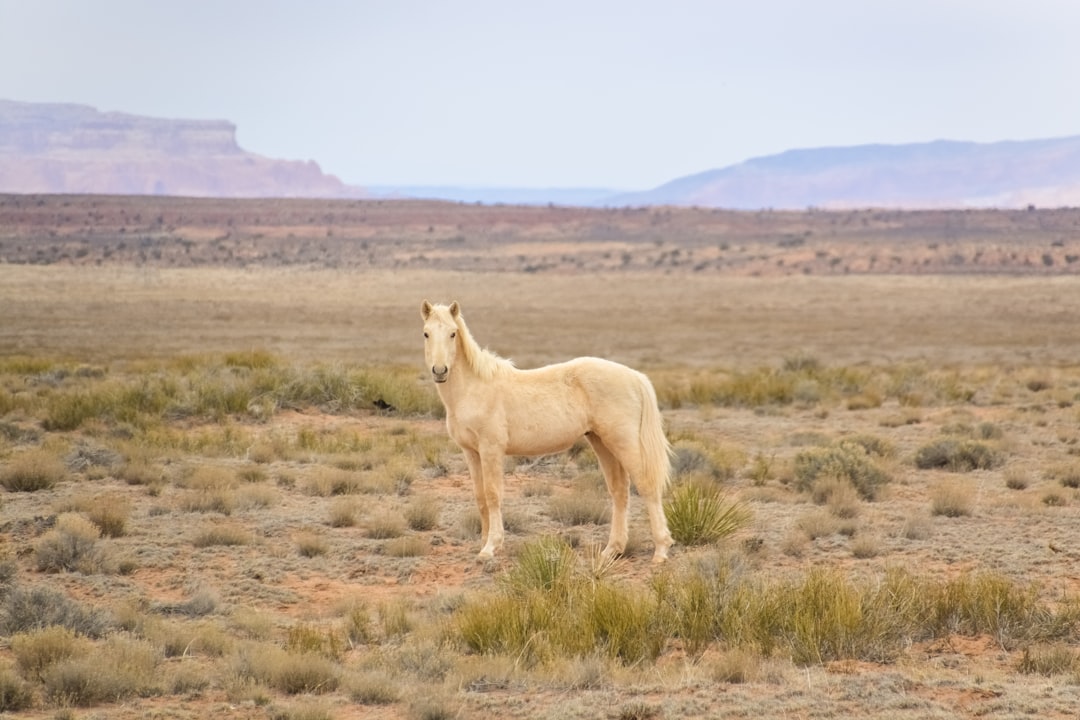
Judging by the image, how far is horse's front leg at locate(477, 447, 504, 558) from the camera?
33.0ft

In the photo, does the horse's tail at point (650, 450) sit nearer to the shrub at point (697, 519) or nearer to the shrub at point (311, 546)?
the shrub at point (697, 519)

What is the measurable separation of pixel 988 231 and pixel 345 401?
70.4m

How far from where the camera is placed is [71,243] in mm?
71562

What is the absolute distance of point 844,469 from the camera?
13.5 metres

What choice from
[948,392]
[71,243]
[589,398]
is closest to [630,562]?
[589,398]

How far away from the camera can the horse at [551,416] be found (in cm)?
1005

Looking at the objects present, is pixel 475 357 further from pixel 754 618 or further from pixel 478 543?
pixel 754 618

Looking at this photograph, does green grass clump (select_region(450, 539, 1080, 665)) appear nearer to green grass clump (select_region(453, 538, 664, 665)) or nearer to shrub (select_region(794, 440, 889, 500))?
green grass clump (select_region(453, 538, 664, 665))

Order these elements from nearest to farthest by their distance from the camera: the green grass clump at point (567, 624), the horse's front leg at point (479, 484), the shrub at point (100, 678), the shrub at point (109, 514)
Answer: the shrub at point (100, 678) → the green grass clump at point (567, 624) → the horse's front leg at point (479, 484) → the shrub at point (109, 514)

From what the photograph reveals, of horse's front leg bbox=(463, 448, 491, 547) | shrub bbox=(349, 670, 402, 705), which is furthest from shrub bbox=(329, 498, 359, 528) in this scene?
shrub bbox=(349, 670, 402, 705)

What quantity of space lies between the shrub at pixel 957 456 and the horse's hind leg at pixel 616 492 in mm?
6248

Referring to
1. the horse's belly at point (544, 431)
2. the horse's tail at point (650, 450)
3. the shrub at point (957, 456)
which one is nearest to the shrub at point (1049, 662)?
the horse's tail at point (650, 450)

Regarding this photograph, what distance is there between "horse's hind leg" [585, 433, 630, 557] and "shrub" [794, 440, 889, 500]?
3.71 meters

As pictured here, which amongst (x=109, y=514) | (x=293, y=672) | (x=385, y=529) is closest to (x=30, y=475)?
(x=109, y=514)
